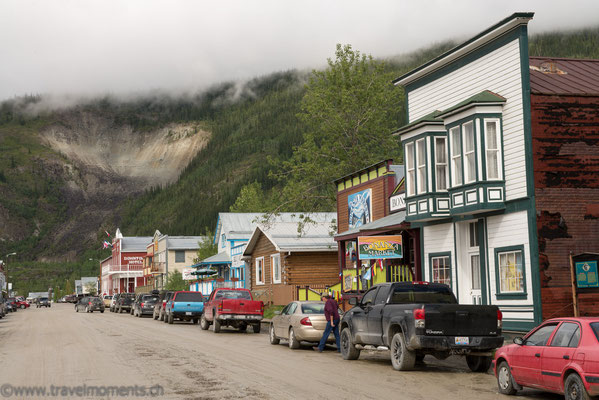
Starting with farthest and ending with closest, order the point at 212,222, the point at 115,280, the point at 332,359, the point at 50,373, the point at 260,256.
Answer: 1. the point at 212,222
2. the point at 115,280
3. the point at 260,256
4. the point at 332,359
5. the point at 50,373

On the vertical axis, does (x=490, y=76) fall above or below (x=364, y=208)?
above

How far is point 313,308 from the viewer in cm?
2216

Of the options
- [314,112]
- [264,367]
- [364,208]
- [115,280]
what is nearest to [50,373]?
[264,367]

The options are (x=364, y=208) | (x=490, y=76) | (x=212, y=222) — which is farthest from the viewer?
(x=212, y=222)

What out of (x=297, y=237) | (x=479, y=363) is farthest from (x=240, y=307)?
(x=479, y=363)

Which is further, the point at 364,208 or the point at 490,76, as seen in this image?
the point at 364,208

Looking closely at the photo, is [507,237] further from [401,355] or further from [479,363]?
[401,355]

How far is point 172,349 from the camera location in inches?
840

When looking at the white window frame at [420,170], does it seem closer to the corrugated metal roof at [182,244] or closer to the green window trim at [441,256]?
the green window trim at [441,256]

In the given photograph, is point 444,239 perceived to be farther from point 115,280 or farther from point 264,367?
point 115,280

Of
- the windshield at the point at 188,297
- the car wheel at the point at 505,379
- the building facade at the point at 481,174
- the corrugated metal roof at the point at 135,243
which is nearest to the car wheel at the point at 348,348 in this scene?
the building facade at the point at 481,174

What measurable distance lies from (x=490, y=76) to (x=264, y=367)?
491 inches

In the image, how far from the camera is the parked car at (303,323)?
21391mm

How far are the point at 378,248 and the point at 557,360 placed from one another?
17012 millimetres
